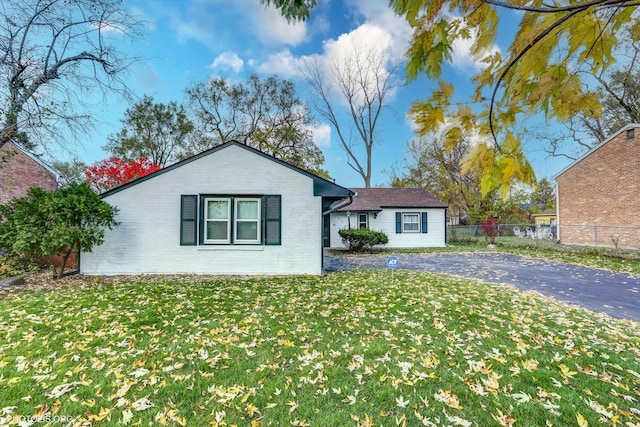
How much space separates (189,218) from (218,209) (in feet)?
2.86

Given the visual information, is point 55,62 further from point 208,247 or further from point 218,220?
point 208,247

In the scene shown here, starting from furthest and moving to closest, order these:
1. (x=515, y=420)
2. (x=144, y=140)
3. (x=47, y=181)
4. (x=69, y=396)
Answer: (x=144, y=140)
(x=47, y=181)
(x=69, y=396)
(x=515, y=420)

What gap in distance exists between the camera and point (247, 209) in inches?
349

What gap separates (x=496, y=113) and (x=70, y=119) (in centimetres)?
1027

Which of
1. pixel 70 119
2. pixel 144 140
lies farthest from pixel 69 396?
pixel 144 140

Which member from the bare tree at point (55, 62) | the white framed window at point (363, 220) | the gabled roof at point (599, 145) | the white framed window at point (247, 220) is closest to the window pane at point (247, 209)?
the white framed window at point (247, 220)

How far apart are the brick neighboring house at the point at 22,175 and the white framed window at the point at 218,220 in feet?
37.2

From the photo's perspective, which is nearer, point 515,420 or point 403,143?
point 515,420

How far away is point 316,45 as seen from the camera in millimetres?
13141

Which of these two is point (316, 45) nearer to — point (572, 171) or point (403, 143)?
point (572, 171)

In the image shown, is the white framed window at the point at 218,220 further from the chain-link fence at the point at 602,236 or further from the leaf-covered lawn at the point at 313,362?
the chain-link fence at the point at 602,236

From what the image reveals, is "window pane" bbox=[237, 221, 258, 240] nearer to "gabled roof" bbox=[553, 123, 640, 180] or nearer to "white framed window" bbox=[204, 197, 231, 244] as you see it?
"white framed window" bbox=[204, 197, 231, 244]

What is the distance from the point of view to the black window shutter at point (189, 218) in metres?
8.66

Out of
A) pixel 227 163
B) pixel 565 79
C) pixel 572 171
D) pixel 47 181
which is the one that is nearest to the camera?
pixel 565 79
